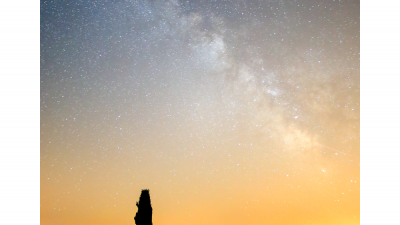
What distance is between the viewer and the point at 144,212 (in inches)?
406

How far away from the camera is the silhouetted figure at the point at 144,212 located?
10281mm

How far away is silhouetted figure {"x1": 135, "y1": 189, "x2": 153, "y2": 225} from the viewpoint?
1028 centimetres
